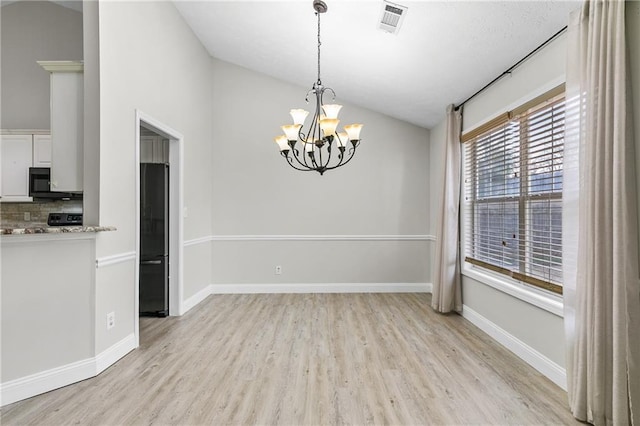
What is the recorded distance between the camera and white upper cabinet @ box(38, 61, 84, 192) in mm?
2512

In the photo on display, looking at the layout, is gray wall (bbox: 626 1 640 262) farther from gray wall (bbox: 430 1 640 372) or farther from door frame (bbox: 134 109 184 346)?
door frame (bbox: 134 109 184 346)

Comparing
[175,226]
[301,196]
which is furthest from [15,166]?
[301,196]

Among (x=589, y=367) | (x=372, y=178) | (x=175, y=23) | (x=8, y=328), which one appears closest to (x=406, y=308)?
(x=372, y=178)

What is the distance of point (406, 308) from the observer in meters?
4.07

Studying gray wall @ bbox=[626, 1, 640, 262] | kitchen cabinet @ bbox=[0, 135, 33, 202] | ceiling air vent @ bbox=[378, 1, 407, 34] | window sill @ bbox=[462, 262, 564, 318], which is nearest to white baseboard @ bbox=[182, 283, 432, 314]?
window sill @ bbox=[462, 262, 564, 318]

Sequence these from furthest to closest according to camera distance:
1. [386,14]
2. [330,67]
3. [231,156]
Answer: [231,156], [330,67], [386,14]

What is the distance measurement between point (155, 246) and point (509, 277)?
371 cm

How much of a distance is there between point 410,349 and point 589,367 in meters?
1.31

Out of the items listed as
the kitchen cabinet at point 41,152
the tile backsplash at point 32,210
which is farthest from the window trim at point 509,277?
the kitchen cabinet at point 41,152

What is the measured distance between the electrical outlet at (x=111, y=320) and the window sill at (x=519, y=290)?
331cm

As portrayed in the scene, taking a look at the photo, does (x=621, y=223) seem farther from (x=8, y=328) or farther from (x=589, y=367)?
(x=8, y=328)

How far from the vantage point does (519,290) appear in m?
2.69

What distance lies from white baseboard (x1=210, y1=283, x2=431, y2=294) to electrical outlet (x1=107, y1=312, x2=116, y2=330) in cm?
218

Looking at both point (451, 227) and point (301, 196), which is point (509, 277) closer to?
point (451, 227)
